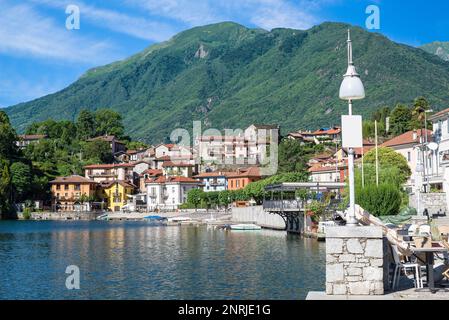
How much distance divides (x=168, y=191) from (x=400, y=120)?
170 ft

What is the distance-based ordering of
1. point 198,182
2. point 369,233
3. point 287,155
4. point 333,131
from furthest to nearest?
point 333,131
point 198,182
point 287,155
point 369,233

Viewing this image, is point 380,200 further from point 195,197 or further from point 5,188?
point 5,188

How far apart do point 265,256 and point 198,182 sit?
9506 centimetres

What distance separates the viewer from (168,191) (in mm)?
136500

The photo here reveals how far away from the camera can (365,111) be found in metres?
186

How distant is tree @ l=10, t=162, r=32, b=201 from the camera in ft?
433

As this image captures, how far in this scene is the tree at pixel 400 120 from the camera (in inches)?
4385

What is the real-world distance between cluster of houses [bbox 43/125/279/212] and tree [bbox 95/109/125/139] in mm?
34466

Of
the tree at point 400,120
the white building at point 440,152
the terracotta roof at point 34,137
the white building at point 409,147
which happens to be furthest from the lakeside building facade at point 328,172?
the terracotta roof at point 34,137

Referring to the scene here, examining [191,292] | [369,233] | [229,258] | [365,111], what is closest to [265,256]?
[229,258]

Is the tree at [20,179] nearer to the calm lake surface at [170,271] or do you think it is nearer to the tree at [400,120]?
→ the tree at [400,120]

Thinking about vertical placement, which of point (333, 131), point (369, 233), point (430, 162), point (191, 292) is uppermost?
point (333, 131)

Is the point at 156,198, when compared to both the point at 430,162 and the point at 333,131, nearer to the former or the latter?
the point at 333,131

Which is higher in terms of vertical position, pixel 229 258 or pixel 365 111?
pixel 365 111
